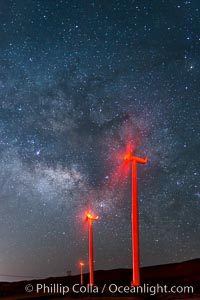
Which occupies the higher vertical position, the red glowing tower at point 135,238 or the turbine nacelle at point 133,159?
the turbine nacelle at point 133,159

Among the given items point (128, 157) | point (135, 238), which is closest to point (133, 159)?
point (128, 157)

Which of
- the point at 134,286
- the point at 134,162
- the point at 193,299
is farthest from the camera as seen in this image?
the point at 134,162

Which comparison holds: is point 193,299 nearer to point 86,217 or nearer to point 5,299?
point 5,299

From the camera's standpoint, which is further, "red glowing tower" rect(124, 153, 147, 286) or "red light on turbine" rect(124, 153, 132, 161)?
"red light on turbine" rect(124, 153, 132, 161)

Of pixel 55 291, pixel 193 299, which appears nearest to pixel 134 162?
pixel 193 299

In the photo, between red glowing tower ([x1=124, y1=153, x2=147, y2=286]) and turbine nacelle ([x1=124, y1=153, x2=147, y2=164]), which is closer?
red glowing tower ([x1=124, y1=153, x2=147, y2=286])

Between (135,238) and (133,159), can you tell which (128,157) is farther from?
(135,238)

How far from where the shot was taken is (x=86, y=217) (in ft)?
206

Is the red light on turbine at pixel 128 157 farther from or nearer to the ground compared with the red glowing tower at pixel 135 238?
farther from the ground

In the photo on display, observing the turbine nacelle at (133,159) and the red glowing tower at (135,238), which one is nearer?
the red glowing tower at (135,238)

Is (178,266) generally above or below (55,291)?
above

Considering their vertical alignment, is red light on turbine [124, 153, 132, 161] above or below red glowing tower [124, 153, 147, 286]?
above

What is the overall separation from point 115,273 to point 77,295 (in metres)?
143

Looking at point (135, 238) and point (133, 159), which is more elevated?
point (133, 159)
